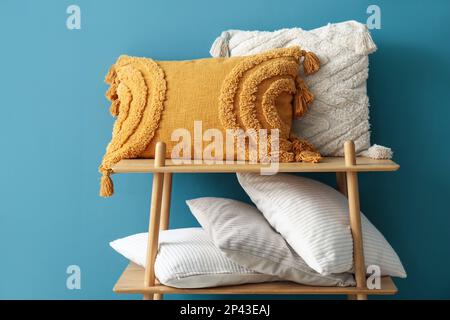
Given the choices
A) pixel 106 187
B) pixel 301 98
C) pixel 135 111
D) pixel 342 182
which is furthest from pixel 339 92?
pixel 106 187

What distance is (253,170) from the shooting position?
1440mm

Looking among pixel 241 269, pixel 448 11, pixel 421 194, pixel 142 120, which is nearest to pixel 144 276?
pixel 241 269

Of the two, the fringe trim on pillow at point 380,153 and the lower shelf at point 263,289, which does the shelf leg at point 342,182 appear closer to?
the fringe trim on pillow at point 380,153

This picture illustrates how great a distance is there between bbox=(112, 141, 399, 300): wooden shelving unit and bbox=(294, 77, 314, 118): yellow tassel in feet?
0.49

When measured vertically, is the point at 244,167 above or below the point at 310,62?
below

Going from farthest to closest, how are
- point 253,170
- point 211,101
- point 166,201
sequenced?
1. point 166,201
2. point 211,101
3. point 253,170

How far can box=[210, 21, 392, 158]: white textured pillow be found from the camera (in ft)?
5.36

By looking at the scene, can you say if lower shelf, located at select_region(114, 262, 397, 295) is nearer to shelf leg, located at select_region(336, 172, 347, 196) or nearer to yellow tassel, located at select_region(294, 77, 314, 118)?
shelf leg, located at select_region(336, 172, 347, 196)

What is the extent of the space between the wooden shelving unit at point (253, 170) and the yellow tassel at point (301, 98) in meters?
0.15

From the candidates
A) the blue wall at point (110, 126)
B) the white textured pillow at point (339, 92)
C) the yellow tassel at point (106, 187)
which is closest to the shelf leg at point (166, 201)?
the blue wall at point (110, 126)

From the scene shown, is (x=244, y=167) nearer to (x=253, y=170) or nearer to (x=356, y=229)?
(x=253, y=170)

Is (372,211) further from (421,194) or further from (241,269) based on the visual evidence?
(241,269)

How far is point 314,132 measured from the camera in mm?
1642

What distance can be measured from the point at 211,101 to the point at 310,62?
286mm
